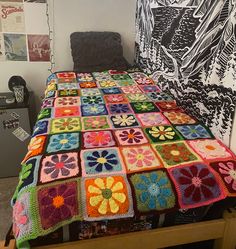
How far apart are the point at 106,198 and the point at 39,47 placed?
6.53 ft

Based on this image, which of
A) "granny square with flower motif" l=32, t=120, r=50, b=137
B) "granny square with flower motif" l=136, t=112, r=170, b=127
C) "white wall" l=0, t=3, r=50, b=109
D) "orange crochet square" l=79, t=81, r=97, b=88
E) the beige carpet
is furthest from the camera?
"white wall" l=0, t=3, r=50, b=109

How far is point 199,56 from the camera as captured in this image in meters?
1.42

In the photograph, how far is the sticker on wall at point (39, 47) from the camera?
2473 millimetres

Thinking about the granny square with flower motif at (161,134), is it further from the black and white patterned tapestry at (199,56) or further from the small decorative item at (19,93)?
the small decorative item at (19,93)

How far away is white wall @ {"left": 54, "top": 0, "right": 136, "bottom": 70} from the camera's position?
245 centimetres

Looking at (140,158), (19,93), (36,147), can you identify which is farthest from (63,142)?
(19,93)

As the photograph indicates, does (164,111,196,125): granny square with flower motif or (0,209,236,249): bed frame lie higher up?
(164,111,196,125): granny square with flower motif

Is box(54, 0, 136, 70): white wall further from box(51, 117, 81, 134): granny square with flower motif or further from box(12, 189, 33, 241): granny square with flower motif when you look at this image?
box(12, 189, 33, 241): granny square with flower motif

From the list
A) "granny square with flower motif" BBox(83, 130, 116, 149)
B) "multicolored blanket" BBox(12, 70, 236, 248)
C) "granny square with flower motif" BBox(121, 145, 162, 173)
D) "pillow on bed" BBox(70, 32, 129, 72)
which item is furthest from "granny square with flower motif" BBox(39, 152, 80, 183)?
"pillow on bed" BBox(70, 32, 129, 72)

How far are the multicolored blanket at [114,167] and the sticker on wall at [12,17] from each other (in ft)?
3.84

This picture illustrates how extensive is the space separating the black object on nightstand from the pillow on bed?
24.0 inches

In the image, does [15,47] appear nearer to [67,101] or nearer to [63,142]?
[67,101]

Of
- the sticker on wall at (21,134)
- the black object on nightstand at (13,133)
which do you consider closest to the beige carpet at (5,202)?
the black object on nightstand at (13,133)

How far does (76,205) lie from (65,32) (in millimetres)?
2021
